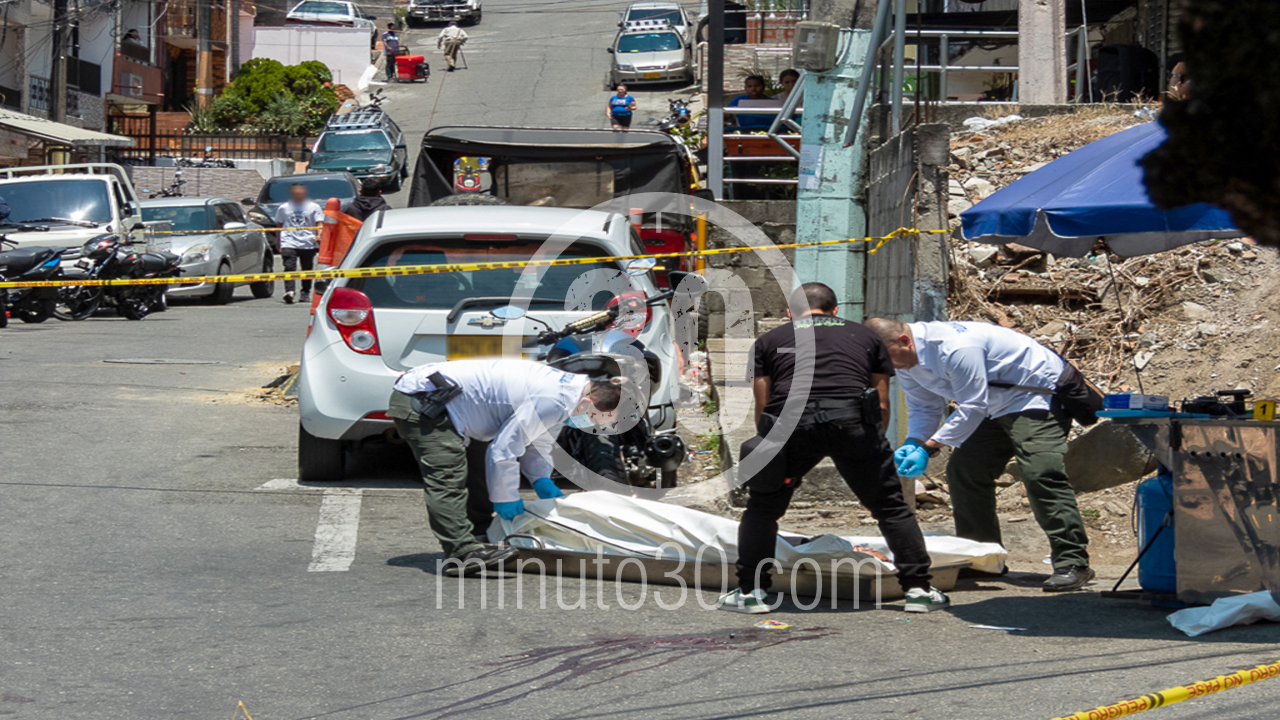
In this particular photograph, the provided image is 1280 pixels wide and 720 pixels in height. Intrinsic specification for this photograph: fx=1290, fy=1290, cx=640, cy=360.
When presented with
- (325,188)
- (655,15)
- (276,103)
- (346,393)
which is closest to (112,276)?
(325,188)

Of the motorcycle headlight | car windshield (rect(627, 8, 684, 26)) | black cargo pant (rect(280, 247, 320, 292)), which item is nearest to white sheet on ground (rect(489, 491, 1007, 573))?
black cargo pant (rect(280, 247, 320, 292))

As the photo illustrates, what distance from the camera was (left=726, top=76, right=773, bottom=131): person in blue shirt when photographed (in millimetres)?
16297

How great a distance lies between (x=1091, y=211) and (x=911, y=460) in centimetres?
141

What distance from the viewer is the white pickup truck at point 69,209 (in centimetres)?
1747

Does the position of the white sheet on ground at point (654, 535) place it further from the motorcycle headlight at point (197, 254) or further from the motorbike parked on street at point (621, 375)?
the motorcycle headlight at point (197, 254)

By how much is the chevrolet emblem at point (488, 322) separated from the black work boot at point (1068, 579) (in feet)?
10.8

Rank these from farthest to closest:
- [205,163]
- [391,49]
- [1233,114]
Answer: [391,49], [205,163], [1233,114]

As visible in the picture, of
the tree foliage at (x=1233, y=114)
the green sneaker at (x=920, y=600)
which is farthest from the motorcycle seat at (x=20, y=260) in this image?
the tree foliage at (x=1233, y=114)

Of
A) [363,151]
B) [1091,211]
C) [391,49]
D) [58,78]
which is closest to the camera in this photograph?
[1091,211]

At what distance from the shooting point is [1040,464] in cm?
609

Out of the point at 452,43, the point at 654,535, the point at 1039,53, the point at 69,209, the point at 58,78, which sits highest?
the point at 452,43

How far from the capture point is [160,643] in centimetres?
486

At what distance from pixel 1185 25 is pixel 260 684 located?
3.67 meters

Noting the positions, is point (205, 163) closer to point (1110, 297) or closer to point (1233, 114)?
point (1110, 297)
